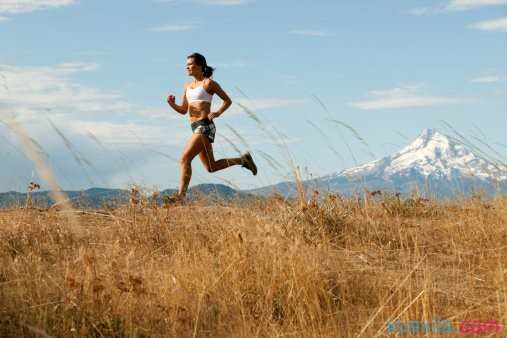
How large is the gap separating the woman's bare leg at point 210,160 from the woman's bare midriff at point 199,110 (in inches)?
11.4

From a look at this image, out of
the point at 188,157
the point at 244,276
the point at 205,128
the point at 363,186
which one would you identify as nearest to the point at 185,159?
the point at 188,157

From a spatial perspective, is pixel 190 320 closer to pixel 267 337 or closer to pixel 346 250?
A: pixel 267 337

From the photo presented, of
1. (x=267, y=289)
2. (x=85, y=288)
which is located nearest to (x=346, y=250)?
(x=267, y=289)

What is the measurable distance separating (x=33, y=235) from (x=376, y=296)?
332 cm

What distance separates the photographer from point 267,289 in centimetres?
406

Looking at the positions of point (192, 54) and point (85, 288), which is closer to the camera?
point (85, 288)

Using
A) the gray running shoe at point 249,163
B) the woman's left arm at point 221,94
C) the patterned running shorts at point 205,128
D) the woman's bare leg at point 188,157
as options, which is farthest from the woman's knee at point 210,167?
the woman's left arm at point 221,94

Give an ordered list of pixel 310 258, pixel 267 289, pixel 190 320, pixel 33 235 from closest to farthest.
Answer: pixel 190 320
pixel 267 289
pixel 310 258
pixel 33 235

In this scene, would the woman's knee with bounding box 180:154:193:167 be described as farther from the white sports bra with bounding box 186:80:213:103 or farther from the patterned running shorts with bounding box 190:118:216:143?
the white sports bra with bounding box 186:80:213:103

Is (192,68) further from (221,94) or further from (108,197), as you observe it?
(108,197)

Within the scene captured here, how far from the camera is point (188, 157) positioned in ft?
27.1

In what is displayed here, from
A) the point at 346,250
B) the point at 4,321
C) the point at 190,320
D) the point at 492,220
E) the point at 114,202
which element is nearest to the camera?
the point at 4,321

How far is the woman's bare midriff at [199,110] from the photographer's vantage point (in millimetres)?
8188

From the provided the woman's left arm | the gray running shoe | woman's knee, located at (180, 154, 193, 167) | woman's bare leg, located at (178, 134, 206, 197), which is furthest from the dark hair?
the gray running shoe
